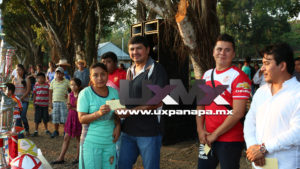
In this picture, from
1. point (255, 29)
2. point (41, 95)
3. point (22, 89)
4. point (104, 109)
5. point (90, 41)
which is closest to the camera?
point (104, 109)

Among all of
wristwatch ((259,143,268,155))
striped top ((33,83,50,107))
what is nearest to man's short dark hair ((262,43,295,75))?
wristwatch ((259,143,268,155))

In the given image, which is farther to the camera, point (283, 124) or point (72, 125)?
point (72, 125)

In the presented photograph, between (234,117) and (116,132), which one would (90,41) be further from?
(234,117)

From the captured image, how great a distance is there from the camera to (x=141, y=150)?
9.31ft

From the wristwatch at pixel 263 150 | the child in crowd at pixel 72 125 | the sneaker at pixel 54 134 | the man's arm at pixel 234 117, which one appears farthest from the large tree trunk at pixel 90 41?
the wristwatch at pixel 263 150

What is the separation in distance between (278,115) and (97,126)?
1.71 metres

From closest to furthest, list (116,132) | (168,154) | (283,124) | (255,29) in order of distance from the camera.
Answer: (283,124) → (116,132) → (168,154) → (255,29)

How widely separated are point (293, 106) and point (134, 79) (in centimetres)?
152

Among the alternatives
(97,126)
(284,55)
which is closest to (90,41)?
(97,126)

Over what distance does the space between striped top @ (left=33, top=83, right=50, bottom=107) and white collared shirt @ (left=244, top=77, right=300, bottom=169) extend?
6083 millimetres

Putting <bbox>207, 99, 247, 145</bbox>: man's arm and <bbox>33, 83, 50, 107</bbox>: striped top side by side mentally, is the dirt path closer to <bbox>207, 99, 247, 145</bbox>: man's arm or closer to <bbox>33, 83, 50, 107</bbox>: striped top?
<bbox>33, 83, 50, 107</bbox>: striped top

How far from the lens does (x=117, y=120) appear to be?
2953 mm

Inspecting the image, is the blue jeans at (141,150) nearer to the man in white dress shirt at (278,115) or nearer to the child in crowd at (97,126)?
the child in crowd at (97,126)

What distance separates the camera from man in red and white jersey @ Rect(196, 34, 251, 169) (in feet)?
8.34
